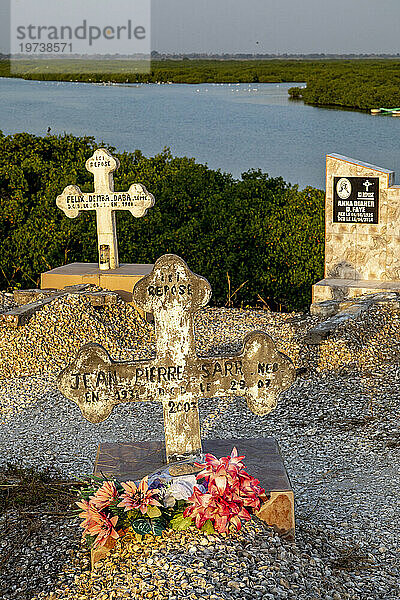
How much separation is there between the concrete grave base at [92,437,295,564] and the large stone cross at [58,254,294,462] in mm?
203

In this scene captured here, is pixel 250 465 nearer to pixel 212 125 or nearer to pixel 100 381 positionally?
pixel 100 381

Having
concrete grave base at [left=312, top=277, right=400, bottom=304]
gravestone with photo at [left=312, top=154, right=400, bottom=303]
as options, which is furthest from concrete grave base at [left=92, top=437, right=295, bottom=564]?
gravestone with photo at [left=312, top=154, right=400, bottom=303]

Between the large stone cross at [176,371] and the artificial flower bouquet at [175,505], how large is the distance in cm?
45

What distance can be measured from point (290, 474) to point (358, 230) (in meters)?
6.01

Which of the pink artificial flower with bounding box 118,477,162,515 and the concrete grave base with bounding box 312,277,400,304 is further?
the concrete grave base with bounding box 312,277,400,304

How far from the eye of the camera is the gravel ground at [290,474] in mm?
3717

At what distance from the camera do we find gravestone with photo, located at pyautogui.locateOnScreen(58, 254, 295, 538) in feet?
14.6

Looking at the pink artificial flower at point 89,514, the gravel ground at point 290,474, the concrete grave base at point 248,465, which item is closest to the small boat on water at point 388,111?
the gravel ground at point 290,474

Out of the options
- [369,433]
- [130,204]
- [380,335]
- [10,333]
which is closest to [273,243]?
[130,204]

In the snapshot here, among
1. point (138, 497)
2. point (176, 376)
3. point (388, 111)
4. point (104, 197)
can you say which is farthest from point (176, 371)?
point (388, 111)

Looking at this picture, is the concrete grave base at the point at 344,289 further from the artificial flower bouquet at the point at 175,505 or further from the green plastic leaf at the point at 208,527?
the green plastic leaf at the point at 208,527

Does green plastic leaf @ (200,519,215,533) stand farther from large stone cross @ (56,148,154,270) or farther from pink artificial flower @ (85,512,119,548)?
large stone cross @ (56,148,154,270)

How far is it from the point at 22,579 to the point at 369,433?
11.0ft

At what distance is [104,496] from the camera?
4051 millimetres
